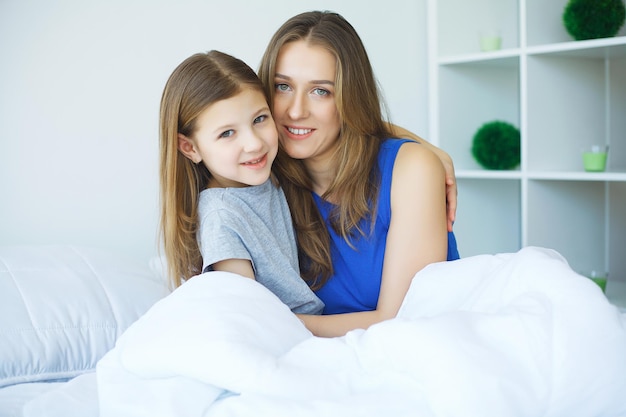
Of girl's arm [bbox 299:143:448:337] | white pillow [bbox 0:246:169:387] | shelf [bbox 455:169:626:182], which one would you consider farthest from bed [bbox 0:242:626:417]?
shelf [bbox 455:169:626:182]

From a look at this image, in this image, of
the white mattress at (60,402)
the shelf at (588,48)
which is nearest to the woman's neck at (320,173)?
the white mattress at (60,402)

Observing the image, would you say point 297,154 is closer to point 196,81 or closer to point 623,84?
point 196,81

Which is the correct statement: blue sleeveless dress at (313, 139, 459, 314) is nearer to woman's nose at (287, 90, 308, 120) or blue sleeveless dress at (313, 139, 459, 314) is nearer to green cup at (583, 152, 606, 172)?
woman's nose at (287, 90, 308, 120)

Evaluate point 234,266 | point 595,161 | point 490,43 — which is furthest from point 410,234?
point 490,43

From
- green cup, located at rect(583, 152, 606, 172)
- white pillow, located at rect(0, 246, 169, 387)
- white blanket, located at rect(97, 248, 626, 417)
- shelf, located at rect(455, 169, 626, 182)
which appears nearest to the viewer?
white blanket, located at rect(97, 248, 626, 417)

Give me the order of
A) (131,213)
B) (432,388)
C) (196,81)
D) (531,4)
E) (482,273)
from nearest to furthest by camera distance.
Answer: (432,388) → (482,273) → (196,81) → (131,213) → (531,4)

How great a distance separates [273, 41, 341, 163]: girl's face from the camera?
4.96ft

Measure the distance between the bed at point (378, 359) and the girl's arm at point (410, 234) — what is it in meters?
0.33

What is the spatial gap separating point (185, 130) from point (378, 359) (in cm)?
73

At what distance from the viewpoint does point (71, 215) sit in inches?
79.7

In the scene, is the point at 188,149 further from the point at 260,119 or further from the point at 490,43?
the point at 490,43

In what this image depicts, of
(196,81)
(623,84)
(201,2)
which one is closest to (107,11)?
(201,2)

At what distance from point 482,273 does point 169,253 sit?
0.62 m

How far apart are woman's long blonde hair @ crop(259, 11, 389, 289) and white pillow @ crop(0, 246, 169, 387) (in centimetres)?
35
